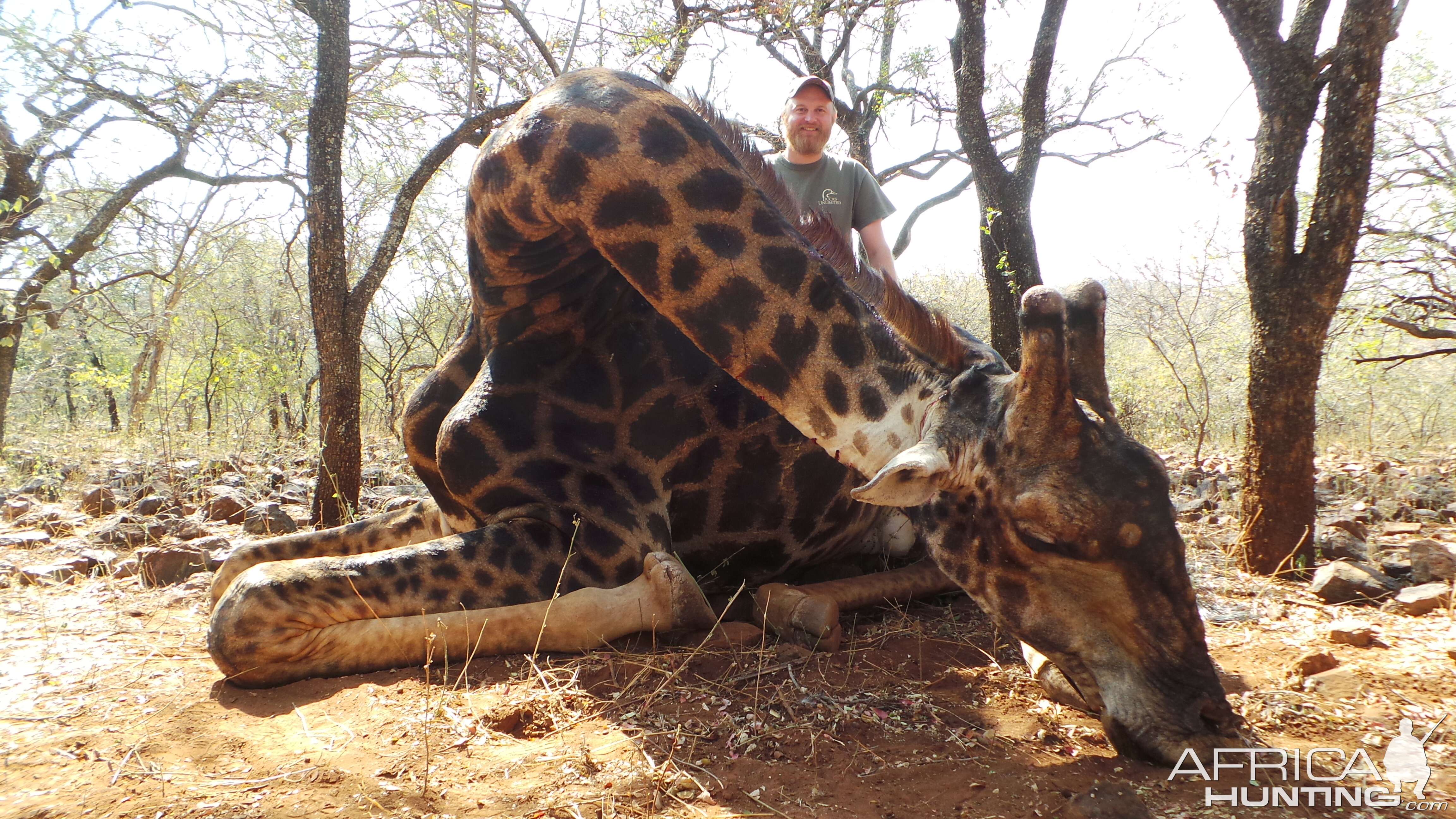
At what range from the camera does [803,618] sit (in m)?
3.16

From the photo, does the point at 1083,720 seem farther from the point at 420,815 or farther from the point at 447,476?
the point at 447,476

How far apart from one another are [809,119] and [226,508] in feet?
17.2

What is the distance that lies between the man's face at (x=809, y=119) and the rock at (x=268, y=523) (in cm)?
447

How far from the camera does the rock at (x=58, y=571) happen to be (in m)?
4.16

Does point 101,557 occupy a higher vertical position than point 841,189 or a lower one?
lower

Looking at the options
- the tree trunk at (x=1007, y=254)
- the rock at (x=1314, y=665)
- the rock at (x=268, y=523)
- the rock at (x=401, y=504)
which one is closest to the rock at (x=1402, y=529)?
the tree trunk at (x=1007, y=254)

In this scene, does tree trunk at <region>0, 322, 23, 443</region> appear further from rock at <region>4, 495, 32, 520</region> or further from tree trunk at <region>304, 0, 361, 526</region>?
tree trunk at <region>304, 0, 361, 526</region>

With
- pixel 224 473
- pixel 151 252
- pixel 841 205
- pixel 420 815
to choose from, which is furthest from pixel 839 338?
pixel 151 252

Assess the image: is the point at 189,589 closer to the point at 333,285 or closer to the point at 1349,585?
the point at 333,285

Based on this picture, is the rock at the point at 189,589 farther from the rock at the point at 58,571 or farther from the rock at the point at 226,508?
the rock at the point at 226,508

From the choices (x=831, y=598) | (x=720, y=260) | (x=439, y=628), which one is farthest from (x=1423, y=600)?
(x=439, y=628)

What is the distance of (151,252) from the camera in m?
11.9

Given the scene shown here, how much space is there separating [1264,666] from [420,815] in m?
2.95

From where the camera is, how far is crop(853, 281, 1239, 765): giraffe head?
7.07ft
